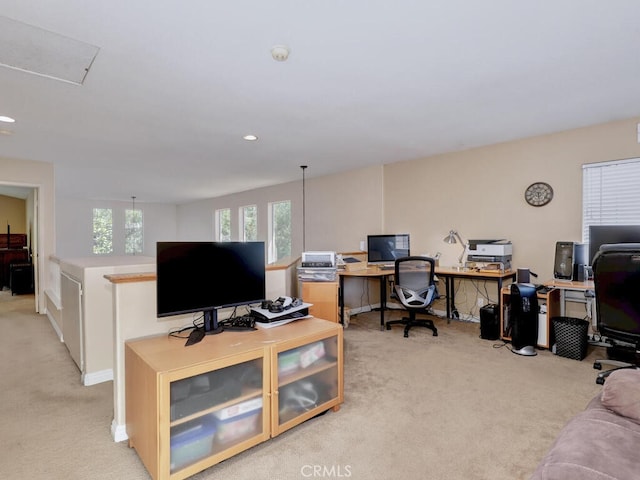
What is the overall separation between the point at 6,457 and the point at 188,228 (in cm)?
930

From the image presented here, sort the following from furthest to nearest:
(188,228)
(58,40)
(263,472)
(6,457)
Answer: (188,228)
(58,40)
(6,457)
(263,472)

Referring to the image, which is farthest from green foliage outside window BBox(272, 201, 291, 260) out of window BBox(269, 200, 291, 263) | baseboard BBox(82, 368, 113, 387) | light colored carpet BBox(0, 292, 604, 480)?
baseboard BBox(82, 368, 113, 387)

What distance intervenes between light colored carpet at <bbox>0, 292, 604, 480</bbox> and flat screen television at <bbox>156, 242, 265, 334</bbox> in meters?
0.82

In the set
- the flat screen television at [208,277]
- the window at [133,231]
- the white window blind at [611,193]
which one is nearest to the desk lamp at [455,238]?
the white window blind at [611,193]

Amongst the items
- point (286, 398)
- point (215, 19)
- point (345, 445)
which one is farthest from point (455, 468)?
point (215, 19)

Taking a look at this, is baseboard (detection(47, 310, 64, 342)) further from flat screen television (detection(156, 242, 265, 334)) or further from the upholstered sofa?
the upholstered sofa

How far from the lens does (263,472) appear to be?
1669 millimetres

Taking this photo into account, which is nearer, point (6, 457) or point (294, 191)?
point (6, 457)

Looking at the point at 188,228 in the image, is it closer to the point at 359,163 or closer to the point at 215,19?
the point at 359,163

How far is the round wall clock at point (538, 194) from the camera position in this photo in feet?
12.7

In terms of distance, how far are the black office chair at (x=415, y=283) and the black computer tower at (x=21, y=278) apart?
7.24m

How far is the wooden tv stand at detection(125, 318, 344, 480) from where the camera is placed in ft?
5.01

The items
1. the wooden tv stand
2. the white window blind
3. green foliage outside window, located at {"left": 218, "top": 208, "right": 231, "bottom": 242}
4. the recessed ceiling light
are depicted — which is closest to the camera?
the wooden tv stand

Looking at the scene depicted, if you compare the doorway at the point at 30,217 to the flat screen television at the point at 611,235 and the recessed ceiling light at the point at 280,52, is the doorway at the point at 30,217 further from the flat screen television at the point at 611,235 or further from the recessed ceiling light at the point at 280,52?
the flat screen television at the point at 611,235
